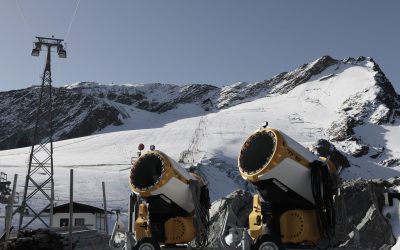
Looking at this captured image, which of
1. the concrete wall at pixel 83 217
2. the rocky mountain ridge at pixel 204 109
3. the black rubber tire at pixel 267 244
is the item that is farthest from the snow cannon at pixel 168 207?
the rocky mountain ridge at pixel 204 109

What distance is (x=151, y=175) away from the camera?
13.4 metres

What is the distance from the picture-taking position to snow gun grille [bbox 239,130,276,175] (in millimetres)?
11102

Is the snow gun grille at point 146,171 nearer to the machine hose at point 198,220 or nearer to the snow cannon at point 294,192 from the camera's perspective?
the machine hose at point 198,220

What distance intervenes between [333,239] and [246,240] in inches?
82.8

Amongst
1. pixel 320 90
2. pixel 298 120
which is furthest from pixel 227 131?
pixel 320 90

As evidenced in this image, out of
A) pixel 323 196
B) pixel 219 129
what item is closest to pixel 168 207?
pixel 323 196

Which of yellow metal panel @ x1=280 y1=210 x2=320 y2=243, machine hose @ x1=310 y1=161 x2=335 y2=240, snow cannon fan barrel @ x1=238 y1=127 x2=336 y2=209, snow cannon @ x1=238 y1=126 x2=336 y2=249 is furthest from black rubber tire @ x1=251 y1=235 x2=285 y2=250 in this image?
machine hose @ x1=310 y1=161 x2=335 y2=240

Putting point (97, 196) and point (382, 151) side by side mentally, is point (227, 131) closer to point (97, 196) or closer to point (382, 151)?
point (382, 151)

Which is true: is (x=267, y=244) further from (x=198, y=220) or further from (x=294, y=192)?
(x=198, y=220)

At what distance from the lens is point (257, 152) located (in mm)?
11461

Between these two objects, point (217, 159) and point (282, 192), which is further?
point (217, 159)

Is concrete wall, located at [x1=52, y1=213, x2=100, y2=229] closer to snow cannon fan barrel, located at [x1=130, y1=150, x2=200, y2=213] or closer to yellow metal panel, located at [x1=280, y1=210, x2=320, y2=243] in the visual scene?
snow cannon fan barrel, located at [x1=130, y1=150, x2=200, y2=213]

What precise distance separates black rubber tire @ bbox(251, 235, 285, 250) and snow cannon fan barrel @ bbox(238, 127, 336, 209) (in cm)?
117

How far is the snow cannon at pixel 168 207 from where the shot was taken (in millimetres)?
12820
